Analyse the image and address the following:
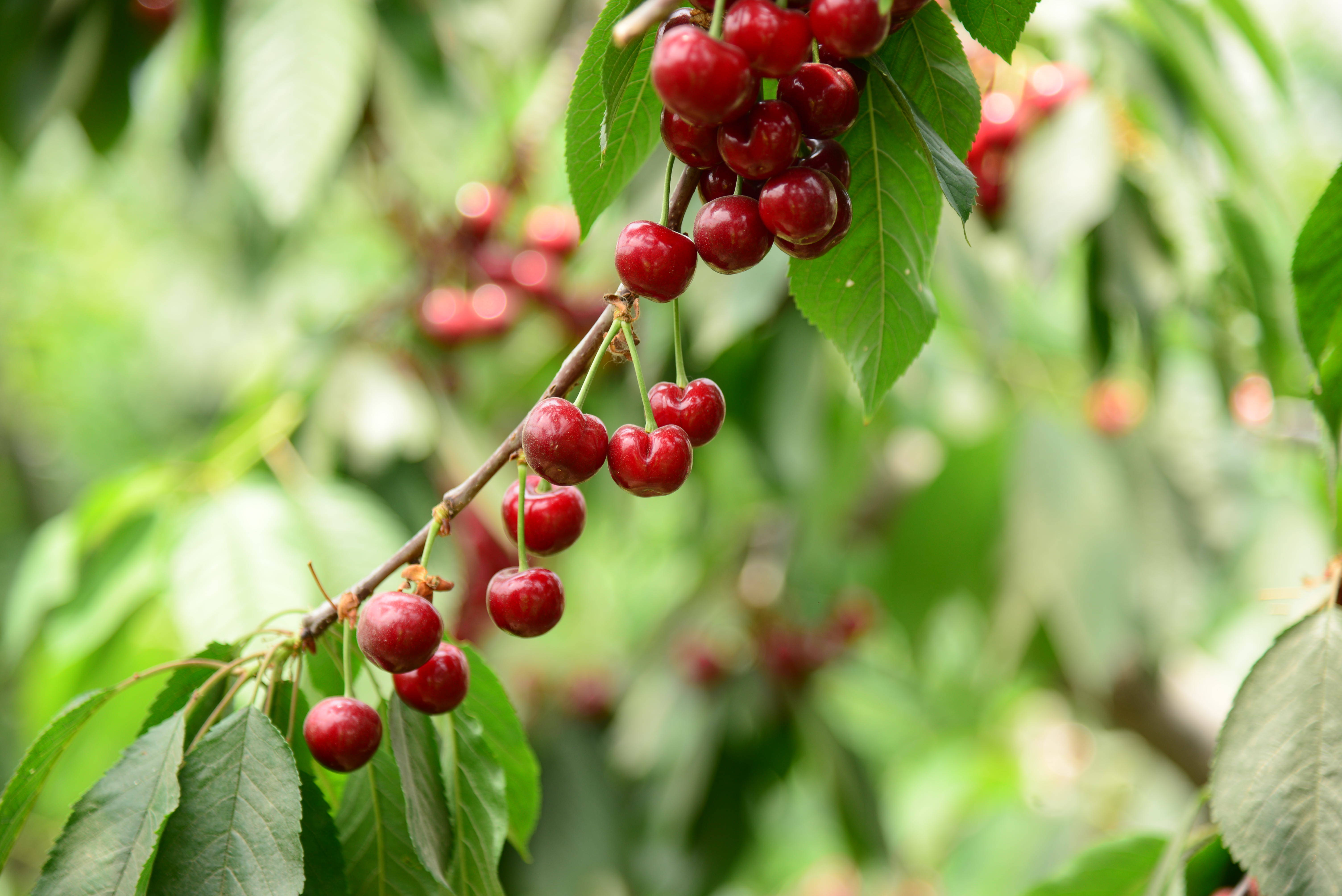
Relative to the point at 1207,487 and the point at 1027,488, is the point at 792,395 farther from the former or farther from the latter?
the point at 1207,487

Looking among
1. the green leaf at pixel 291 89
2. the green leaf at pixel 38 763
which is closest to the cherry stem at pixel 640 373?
the green leaf at pixel 38 763

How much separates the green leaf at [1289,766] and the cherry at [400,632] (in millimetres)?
428

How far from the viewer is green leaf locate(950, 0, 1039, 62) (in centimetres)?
45

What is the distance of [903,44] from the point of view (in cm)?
47

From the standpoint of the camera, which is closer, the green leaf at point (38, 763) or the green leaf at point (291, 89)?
the green leaf at point (38, 763)

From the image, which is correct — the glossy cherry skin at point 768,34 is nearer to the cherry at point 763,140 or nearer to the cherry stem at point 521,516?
the cherry at point 763,140

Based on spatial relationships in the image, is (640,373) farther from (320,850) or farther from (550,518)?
(320,850)

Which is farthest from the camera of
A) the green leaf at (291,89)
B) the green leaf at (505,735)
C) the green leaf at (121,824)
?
the green leaf at (291,89)

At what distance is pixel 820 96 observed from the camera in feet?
1.41

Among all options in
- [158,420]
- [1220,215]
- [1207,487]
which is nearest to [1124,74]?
[1220,215]

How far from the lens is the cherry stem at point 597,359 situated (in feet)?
1.48

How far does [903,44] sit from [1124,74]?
82cm

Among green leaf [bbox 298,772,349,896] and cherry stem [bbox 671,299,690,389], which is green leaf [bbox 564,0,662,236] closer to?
cherry stem [bbox 671,299,690,389]

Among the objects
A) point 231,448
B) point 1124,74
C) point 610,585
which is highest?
point 231,448
